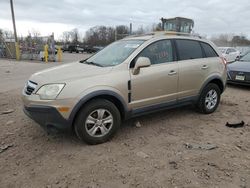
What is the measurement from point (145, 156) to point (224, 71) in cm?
321

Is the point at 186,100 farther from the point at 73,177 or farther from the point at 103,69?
the point at 73,177

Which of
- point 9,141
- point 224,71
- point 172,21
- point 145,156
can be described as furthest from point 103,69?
point 172,21

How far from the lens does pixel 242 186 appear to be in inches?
110

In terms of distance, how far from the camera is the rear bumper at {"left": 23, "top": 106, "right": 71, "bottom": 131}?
3.39 metres

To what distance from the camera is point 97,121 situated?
146 inches

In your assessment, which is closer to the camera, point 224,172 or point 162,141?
point 224,172

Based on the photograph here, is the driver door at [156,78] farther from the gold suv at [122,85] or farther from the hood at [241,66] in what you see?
the hood at [241,66]

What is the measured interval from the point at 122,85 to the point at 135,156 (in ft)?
3.71

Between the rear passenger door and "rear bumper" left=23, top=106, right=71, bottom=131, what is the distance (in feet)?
7.80

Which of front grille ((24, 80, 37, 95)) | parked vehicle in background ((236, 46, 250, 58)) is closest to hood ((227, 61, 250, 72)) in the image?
parked vehicle in background ((236, 46, 250, 58))

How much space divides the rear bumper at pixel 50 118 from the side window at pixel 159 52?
173cm

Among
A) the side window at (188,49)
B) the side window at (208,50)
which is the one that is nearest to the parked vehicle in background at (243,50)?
the side window at (208,50)

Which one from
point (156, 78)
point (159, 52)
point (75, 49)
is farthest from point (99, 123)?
point (75, 49)

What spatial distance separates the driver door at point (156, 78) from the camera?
404cm
